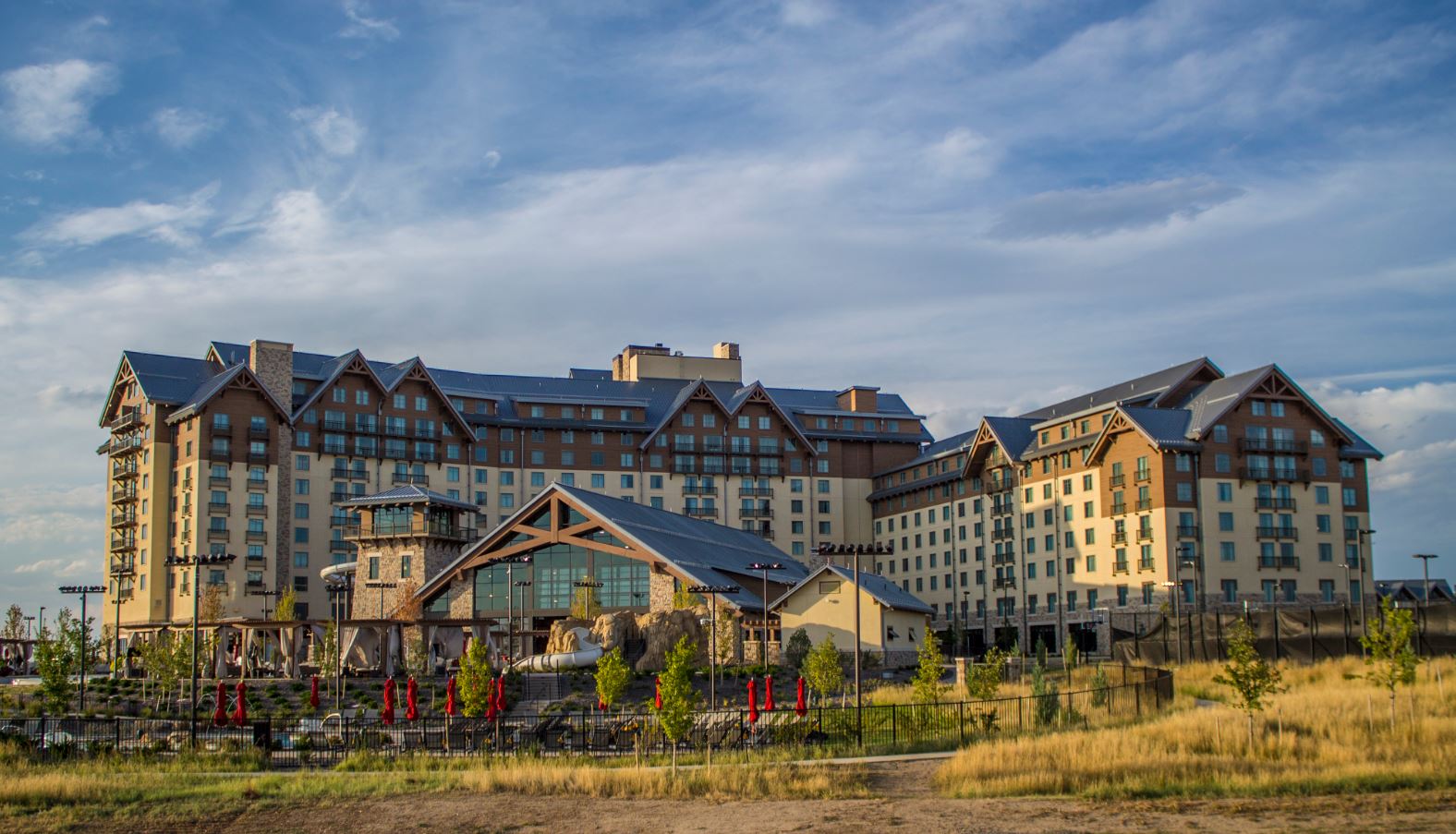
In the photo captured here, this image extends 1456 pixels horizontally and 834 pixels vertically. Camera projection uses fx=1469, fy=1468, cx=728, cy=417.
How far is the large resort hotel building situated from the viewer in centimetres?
9288

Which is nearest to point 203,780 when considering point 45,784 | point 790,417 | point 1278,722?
point 45,784

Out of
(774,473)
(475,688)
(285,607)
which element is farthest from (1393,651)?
(774,473)

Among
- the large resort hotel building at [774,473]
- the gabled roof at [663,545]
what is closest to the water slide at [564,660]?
the gabled roof at [663,545]

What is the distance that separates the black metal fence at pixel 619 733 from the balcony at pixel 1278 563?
163 feet

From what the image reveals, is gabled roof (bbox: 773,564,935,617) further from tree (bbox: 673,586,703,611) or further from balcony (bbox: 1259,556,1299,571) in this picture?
balcony (bbox: 1259,556,1299,571)

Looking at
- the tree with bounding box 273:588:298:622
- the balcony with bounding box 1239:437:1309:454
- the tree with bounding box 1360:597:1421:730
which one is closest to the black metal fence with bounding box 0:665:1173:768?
the tree with bounding box 1360:597:1421:730

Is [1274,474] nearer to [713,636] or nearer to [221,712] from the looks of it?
[713,636]

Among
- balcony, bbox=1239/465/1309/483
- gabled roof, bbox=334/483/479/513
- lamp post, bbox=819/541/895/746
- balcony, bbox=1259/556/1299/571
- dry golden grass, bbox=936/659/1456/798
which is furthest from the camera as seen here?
balcony, bbox=1239/465/1309/483

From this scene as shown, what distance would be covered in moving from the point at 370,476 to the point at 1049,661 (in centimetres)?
5443

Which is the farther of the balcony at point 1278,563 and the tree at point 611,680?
the balcony at point 1278,563

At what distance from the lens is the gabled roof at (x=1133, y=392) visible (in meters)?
99.4

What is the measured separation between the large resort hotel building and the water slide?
14.2 meters

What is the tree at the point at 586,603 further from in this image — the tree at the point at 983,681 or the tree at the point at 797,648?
the tree at the point at 983,681

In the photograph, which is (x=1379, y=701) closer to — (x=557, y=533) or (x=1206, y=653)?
(x=1206, y=653)
